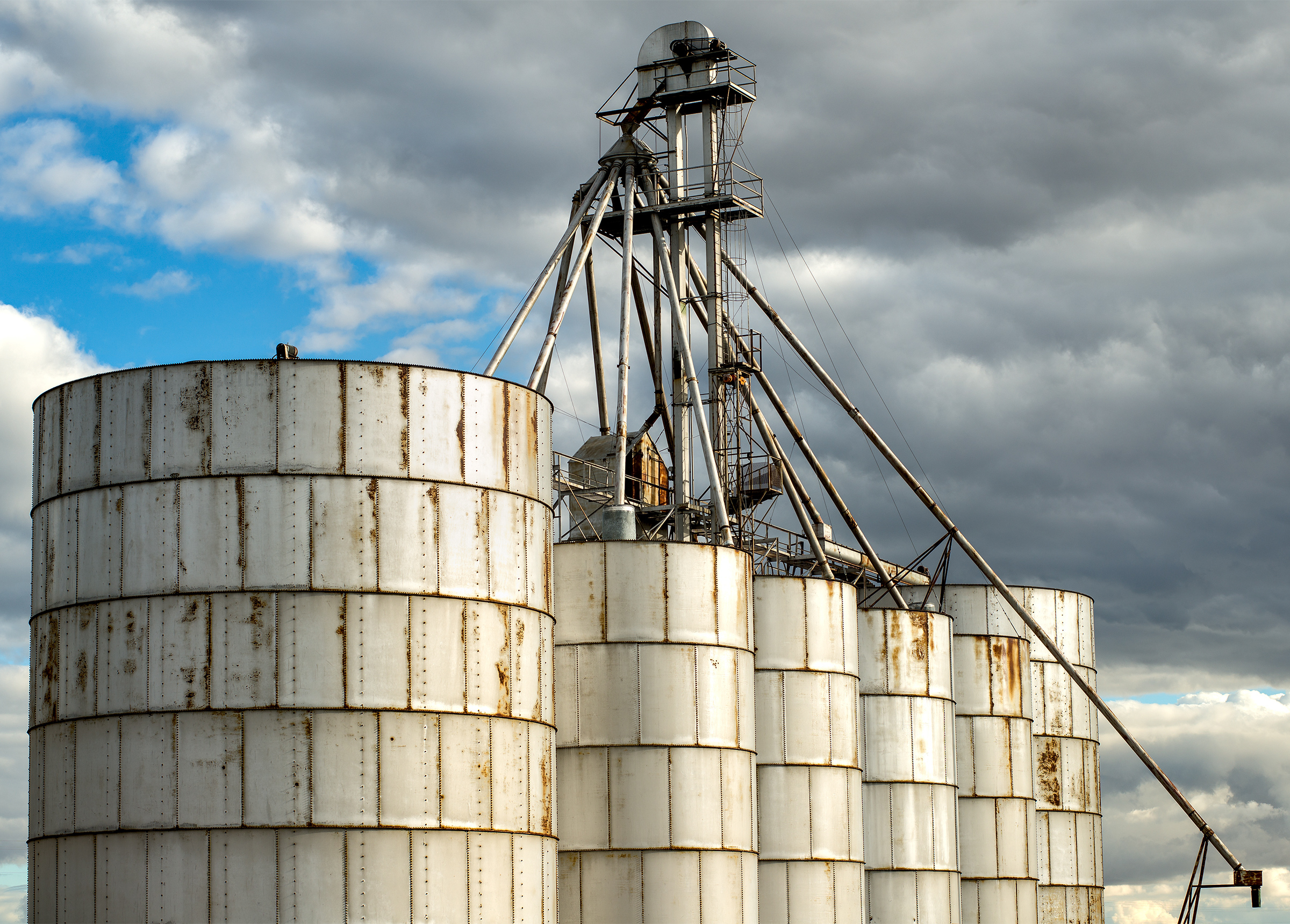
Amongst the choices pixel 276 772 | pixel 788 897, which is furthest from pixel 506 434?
pixel 788 897

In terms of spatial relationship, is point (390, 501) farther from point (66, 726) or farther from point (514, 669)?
point (66, 726)

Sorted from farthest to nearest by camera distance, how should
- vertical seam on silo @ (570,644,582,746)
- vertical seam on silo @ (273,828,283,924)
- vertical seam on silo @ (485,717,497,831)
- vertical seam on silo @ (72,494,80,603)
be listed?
vertical seam on silo @ (570,644,582,746)
vertical seam on silo @ (72,494,80,603)
vertical seam on silo @ (485,717,497,831)
vertical seam on silo @ (273,828,283,924)

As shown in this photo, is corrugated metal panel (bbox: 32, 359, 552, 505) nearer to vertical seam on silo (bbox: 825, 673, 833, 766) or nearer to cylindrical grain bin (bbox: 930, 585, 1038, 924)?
vertical seam on silo (bbox: 825, 673, 833, 766)

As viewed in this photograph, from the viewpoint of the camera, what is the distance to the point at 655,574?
43219 millimetres

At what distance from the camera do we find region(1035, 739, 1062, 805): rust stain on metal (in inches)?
2485

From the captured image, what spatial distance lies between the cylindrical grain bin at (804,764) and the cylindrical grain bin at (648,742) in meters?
3.43

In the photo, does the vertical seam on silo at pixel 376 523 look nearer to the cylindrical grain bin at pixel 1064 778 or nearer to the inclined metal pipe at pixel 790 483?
the inclined metal pipe at pixel 790 483

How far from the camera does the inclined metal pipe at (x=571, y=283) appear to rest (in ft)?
163

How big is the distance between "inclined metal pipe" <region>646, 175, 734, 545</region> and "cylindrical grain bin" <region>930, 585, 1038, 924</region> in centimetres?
1232

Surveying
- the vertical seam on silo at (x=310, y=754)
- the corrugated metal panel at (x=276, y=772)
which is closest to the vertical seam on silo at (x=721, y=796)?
the corrugated metal panel at (x=276, y=772)

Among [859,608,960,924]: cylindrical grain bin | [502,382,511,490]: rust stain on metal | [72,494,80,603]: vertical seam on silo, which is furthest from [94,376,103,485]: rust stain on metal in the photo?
[859,608,960,924]: cylindrical grain bin

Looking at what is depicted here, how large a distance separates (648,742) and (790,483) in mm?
15017

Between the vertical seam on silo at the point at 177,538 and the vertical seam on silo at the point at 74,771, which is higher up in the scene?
the vertical seam on silo at the point at 177,538

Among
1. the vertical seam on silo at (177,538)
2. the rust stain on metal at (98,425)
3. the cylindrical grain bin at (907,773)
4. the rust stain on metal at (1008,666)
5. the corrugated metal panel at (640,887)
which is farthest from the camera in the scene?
the rust stain on metal at (1008,666)
